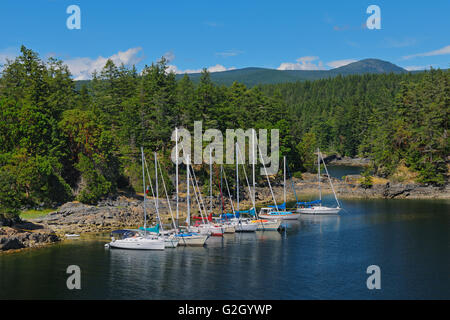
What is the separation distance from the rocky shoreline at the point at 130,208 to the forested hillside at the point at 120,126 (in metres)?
3.28

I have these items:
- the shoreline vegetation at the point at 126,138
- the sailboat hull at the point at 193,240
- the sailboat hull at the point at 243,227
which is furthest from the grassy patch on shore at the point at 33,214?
the sailboat hull at the point at 243,227

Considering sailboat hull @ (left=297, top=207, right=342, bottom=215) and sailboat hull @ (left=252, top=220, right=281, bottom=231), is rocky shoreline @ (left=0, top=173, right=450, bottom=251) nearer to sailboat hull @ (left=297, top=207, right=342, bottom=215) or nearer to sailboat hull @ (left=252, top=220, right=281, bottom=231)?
sailboat hull @ (left=297, top=207, right=342, bottom=215)

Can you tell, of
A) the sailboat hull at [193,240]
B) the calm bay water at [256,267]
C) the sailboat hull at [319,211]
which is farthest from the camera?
the sailboat hull at [319,211]

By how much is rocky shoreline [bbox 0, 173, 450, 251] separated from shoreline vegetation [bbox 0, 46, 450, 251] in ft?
0.83

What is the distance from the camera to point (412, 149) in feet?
368

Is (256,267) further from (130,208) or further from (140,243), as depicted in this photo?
(130,208)

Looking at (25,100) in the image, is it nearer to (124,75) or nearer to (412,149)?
(124,75)

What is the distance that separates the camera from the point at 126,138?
9788cm

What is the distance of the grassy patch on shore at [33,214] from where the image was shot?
68.1 metres

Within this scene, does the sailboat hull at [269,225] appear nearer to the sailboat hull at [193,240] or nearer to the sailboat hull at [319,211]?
the sailboat hull at [193,240]

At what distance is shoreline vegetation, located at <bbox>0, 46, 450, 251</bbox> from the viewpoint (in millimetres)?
72062

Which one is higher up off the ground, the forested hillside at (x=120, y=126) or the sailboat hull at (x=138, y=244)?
the forested hillside at (x=120, y=126)

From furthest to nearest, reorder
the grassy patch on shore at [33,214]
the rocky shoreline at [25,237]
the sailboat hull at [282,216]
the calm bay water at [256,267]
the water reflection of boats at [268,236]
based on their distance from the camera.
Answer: the sailboat hull at [282,216] → the grassy patch on shore at [33,214] → the water reflection of boats at [268,236] → the rocky shoreline at [25,237] → the calm bay water at [256,267]

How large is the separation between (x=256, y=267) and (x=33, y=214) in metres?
38.9
